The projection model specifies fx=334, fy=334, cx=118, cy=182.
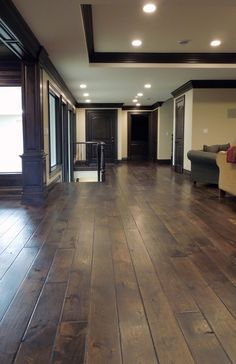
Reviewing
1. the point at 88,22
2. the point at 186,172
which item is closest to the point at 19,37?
the point at 88,22

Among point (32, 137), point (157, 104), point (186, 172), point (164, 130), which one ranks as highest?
point (157, 104)

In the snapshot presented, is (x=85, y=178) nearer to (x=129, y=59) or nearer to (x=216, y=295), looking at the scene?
(x=129, y=59)

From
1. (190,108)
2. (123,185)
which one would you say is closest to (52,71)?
(123,185)

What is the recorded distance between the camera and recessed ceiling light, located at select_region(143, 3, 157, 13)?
400 cm

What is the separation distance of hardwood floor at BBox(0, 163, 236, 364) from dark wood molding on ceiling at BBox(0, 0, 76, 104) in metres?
2.25

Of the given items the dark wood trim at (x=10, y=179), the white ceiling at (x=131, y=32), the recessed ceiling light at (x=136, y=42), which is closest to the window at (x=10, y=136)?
the dark wood trim at (x=10, y=179)

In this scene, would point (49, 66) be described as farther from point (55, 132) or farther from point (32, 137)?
point (55, 132)

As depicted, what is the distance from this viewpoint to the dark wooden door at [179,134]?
959 centimetres

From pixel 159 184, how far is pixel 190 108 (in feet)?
8.03

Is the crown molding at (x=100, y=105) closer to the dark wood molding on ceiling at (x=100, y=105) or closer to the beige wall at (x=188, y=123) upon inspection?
the dark wood molding on ceiling at (x=100, y=105)

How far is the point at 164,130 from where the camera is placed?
13.2m

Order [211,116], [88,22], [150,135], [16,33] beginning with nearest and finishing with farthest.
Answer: [16,33], [88,22], [211,116], [150,135]

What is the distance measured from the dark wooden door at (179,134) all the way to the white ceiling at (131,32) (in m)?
1.87

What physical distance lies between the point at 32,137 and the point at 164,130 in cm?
854
